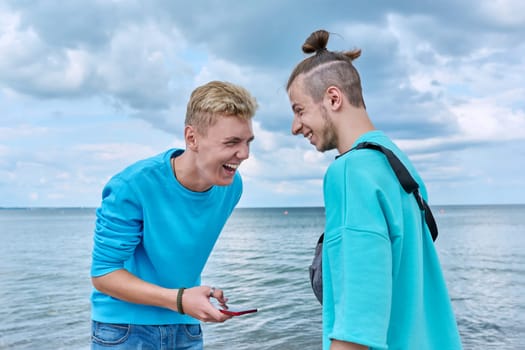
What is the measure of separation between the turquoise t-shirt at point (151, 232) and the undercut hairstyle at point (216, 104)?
37 centimetres

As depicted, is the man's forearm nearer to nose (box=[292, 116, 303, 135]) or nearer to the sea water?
nose (box=[292, 116, 303, 135])

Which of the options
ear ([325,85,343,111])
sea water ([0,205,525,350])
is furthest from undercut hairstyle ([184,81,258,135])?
sea water ([0,205,525,350])

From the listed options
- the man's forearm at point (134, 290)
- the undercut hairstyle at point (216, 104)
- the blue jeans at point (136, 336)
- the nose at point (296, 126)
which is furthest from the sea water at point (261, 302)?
the nose at point (296, 126)

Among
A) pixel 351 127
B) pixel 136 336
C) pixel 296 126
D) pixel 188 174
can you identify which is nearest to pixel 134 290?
pixel 136 336

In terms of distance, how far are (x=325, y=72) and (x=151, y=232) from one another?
4.86ft

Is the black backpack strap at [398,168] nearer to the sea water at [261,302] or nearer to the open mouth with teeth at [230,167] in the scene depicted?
the open mouth with teeth at [230,167]

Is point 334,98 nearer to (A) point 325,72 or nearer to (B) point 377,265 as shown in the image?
(A) point 325,72

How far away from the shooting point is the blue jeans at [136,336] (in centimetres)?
305

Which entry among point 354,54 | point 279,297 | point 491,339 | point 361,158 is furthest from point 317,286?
point 279,297

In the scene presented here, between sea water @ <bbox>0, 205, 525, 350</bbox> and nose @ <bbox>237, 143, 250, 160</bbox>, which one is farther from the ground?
nose @ <bbox>237, 143, 250, 160</bbox>

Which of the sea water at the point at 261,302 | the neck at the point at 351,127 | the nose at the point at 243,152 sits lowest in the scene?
the sea water at the point at 261,302

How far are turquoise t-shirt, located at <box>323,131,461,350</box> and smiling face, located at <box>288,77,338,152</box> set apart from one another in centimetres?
20

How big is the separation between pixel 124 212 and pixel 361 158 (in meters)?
1.66

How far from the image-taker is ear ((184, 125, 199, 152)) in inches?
122
